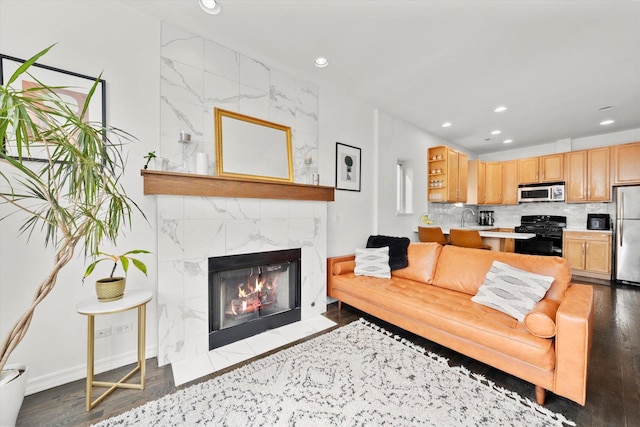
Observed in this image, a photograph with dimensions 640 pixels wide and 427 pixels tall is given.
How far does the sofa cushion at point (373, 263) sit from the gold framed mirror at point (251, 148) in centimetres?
134

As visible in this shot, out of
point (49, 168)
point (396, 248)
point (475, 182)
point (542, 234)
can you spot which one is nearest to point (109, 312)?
point (49, 168)

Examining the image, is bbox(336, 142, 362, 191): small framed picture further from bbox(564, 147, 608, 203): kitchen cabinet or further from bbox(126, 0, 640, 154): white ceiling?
bbox(564, 147, 608, 203): kitchen cabinet

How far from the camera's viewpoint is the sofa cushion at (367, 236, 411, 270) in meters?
3.03

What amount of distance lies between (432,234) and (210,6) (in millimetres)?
4006

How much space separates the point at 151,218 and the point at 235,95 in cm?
141

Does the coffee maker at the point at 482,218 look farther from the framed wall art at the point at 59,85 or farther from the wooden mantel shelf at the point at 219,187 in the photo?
the framed wall art at the point at 59,85

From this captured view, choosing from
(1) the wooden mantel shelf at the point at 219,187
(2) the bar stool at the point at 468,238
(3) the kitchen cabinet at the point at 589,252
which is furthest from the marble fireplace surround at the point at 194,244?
(3) the kitchen cabinet at the point at 589,252

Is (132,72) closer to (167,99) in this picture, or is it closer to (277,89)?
(167,99)

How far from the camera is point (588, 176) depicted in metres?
4.77

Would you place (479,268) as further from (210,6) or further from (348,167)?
(210,6)

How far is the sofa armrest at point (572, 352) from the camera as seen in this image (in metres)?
1.43

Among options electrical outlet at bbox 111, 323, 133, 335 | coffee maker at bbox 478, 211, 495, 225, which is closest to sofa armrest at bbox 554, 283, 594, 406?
electrical outlet at bbox 111, 323, 133, 335

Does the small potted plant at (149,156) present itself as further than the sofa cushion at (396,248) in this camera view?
No

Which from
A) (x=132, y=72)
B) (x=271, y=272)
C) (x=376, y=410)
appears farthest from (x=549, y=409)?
(x=132, y=72)
